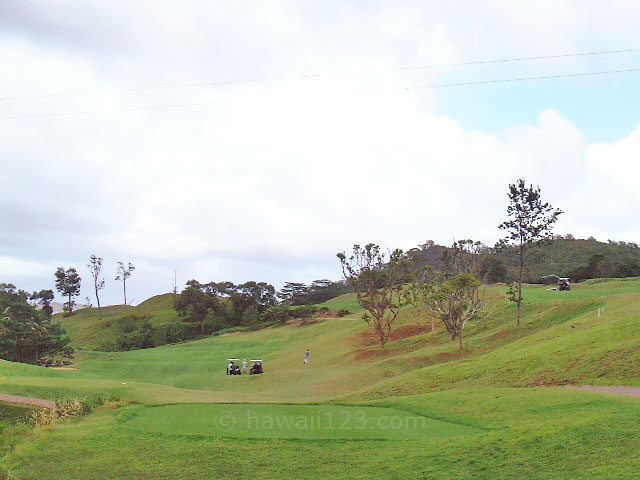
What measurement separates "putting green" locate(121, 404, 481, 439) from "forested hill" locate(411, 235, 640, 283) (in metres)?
48.9

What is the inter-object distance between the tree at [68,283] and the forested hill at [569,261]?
72465 mm

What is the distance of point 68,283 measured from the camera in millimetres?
128250

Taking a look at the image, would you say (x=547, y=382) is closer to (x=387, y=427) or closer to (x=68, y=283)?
(x=387, y=427)

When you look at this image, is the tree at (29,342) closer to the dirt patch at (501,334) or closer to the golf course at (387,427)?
the golf course at (387,427)

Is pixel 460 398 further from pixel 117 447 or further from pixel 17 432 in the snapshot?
pixel 17 432

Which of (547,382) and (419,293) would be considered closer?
(547,382)

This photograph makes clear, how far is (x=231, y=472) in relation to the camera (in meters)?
12.5

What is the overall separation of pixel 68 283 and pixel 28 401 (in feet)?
374

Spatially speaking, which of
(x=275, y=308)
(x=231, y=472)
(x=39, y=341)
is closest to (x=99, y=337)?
(x=275, y=308)

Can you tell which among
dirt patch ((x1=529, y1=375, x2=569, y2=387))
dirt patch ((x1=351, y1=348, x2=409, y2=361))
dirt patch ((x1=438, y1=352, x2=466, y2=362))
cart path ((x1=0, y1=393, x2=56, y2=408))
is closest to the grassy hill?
dirt patch ((x1=351, y1=348, x2=409, y2=361))

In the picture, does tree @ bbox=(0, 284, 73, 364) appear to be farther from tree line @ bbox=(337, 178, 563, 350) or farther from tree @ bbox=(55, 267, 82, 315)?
tree @ bbox=(55, 267, 82, 315)

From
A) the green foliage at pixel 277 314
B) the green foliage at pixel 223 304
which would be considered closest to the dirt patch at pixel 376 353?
the green foliage at pixel 277 314

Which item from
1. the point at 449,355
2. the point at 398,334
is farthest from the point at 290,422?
the point at 398,334

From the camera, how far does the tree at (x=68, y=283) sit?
128m
